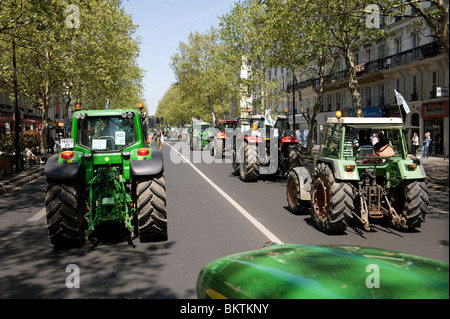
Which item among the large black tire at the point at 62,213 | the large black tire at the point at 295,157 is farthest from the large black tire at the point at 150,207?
the large black tire at the point at 295,157

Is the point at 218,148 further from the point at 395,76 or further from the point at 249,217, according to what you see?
the point at 249,217

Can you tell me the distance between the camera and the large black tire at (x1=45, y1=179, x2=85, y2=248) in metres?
6.49

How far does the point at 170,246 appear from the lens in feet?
21.9

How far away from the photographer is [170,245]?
6.75 meters

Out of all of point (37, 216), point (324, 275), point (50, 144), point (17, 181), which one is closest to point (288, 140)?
point (37, 216)

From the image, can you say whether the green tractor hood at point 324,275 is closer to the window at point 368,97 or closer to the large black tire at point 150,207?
the large black tire at point 150,207

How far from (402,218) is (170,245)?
12.6 ft

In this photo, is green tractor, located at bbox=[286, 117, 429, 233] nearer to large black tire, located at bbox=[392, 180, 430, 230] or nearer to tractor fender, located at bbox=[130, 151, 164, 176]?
large black tire, located at bbox=[392, 180, 430, 230]

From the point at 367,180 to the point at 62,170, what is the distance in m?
5.03

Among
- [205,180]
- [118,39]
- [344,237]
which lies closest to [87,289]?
[344,237]

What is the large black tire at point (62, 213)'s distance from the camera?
256 inches

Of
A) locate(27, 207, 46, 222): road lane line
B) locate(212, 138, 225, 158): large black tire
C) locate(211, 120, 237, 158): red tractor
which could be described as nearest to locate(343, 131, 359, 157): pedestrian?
locate(27, 207, 46, 222): road lane line

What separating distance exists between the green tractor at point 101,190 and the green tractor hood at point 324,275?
409 centimetres
